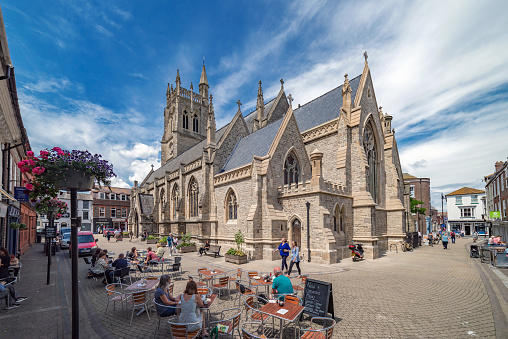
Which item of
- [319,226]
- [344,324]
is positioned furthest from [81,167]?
[319,226]

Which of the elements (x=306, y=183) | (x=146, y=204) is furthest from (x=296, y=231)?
(x=146, y=204)

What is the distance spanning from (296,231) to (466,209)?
59.7 m

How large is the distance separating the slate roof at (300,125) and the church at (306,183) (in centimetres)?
11

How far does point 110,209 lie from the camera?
190 feet

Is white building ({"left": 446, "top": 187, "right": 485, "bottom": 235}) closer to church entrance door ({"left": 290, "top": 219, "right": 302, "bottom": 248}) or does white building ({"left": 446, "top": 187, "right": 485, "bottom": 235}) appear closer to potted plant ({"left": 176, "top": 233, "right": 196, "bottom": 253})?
church entrance door ({"left": 290, "top": 219, "right": 302, "bottom": 248})

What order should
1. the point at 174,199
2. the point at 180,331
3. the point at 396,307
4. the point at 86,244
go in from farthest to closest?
the point at 174,199 < the point at 86,244 < the point at 396,307 < the point at 180,331

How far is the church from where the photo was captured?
1638 cm

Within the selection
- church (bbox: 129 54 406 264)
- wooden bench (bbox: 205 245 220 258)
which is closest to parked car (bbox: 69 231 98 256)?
church (bbox: 129 54 406 264)

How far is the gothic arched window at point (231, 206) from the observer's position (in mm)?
20203

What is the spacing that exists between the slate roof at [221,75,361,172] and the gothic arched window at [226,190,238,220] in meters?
2.60

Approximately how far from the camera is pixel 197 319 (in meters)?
5.15

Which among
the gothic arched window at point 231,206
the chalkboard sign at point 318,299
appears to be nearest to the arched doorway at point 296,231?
the gothic arched window at point 231,206

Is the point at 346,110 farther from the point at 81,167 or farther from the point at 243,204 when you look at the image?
the point at 81,167

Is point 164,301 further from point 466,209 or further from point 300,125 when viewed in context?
point 466,209
